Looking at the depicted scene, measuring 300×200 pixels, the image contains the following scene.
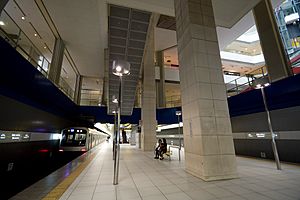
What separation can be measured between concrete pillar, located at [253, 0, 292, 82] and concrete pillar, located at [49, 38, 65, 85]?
13.2 meters

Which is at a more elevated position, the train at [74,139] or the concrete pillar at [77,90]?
the concrete pillar at [77,90]

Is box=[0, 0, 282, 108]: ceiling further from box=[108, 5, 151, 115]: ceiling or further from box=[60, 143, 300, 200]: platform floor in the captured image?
box=[60, 143, 300, 200]: platform floor

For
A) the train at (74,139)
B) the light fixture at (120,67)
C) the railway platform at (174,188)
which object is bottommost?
the railway platform at (174,188)

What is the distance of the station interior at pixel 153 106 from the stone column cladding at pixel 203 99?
3 centimetres

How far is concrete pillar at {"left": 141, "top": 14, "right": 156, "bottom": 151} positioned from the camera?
488 inches

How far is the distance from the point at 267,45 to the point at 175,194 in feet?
28.1

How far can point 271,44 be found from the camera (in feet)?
24.2

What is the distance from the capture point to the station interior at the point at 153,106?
3875 mm

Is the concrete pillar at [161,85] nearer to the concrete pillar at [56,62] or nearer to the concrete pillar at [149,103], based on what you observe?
the concrete pillar at [149,103]

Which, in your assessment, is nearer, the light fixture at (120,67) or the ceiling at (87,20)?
the light fixture at (120,67)

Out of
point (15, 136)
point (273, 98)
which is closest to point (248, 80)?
point (273, 98)

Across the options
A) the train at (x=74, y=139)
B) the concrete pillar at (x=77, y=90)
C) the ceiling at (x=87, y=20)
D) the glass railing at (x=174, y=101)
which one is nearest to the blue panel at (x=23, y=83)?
the train at (x=74, y=139)

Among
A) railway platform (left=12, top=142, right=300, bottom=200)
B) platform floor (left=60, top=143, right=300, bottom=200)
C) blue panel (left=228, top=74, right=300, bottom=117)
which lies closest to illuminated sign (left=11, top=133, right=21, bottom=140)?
railway platform (left=12, top=142, right=300, bottom=200)

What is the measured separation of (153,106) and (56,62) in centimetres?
840
